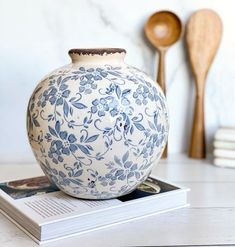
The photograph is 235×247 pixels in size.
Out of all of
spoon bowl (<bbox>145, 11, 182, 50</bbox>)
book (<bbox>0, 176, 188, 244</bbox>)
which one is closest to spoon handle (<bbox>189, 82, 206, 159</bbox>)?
spoon bowl (<bbox>145, 11, 182, 50</bbox>)

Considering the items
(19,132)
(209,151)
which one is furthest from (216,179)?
(19,132)

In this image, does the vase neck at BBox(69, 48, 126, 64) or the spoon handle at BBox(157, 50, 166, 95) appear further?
the spoon handle at BBox(157, 50, 166, 95)

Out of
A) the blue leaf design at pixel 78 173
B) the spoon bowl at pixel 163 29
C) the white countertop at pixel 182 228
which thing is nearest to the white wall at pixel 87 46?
the spoon bowl at pixel 163 29

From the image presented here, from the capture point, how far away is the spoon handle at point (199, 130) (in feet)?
3.50

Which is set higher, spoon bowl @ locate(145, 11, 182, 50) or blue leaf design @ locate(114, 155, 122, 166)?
spoon bowl @ locate(145, 11, 182, 50)

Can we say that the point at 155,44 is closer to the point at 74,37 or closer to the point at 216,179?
the point at 74,37

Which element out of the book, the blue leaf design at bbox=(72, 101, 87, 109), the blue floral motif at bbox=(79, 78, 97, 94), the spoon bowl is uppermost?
the spoon bowl

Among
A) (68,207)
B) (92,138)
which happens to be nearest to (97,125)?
(92,138)

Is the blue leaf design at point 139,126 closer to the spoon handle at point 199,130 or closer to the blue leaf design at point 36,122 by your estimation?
the blue leaf design at point 36,122

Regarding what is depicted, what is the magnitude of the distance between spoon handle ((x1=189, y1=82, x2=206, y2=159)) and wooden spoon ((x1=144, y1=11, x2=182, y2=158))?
9 cm

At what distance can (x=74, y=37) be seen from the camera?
104 centimetres

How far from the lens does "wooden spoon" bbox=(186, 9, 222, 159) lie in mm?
1062

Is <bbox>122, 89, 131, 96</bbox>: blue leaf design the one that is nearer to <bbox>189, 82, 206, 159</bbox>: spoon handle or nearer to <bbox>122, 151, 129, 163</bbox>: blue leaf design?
<bbox>122, 151, 129, 163</bbox>: blue leaf design

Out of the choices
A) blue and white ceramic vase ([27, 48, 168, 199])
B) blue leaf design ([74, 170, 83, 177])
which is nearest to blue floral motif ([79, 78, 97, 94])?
blue and white ceramic vase ([27, 48, 168, 199])
